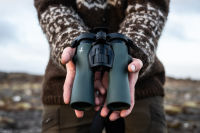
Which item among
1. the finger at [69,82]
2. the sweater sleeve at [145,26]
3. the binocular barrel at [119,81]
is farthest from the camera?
the sweater sleeve at [145,26]

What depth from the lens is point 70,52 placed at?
119 cm

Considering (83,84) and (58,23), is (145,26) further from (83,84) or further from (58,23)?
(83,84)

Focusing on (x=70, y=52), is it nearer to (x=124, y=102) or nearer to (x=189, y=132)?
(x=124, y=102)

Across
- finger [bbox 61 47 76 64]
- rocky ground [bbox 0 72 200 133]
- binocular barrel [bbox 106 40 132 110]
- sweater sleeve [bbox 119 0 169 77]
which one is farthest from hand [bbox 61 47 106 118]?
rocky ground [bbox 0 72 200 133]

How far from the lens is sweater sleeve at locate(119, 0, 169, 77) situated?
1366 mm

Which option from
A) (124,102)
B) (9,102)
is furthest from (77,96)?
(9,102)

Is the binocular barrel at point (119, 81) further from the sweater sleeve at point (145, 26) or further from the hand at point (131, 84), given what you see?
the sweater sleeve at point (145, 26)

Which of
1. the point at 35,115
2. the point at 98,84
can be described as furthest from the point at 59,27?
the point at 35,115

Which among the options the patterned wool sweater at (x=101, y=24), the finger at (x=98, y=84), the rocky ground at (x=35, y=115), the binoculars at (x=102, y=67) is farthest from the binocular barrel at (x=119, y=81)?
the rocky ground at (x=35, y=115)

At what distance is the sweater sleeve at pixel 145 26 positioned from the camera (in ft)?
4.48

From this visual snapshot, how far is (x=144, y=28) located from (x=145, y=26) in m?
0.03

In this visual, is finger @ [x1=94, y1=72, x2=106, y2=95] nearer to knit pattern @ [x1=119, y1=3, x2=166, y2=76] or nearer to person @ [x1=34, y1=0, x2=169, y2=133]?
knit pattern @ [x1=119, y1=3, x2=166, y2=76]

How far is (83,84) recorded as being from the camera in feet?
3.40

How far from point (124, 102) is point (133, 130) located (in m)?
0.74
